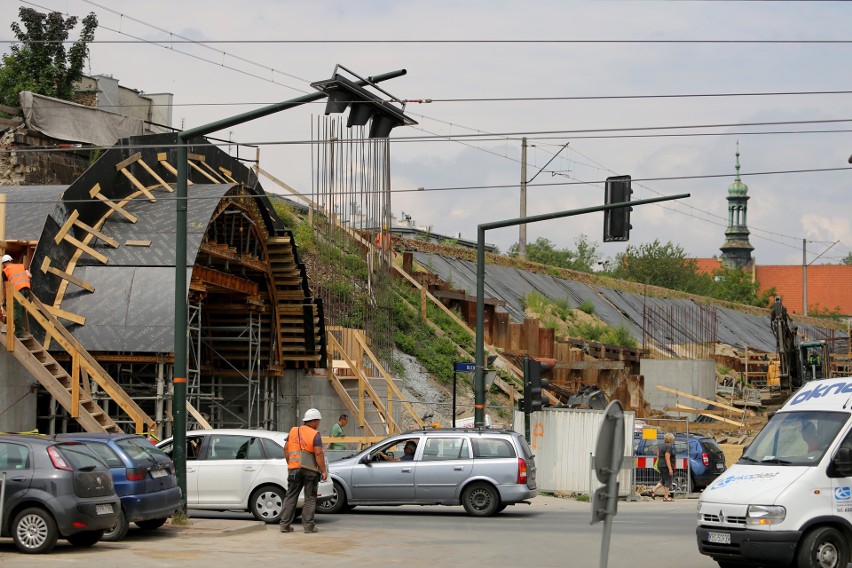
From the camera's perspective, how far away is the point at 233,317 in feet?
111

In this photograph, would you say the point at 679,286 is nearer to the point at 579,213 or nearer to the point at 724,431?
the point at 724,431

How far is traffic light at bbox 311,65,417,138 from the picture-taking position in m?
18.3

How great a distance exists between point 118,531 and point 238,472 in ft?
10.6

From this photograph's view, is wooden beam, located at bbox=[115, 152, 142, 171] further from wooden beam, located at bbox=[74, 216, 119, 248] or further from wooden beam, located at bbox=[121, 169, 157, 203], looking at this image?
wooden beam, located at bbox=[74, 216, 119, 248]

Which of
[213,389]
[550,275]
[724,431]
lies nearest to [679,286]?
[550,275]

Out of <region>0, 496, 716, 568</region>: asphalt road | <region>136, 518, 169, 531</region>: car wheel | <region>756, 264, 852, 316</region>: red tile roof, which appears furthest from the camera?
<region>756, 264, 852, 316</region>: red tile roof

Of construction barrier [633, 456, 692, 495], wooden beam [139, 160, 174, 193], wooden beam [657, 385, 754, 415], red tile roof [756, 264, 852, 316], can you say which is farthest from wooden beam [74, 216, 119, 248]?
red tile roof [756, 264, 852, 316]

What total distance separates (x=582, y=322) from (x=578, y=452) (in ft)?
93.6

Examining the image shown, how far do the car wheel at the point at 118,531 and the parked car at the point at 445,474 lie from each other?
535cm

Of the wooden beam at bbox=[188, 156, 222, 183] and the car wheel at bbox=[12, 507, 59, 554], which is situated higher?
the wooden beam at bbox=[188, 156, 222, 183]

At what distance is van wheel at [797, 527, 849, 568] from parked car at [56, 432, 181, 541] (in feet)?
27.8

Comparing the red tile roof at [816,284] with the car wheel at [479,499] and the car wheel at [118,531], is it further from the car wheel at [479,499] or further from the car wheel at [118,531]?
the car wheel at [118,531]

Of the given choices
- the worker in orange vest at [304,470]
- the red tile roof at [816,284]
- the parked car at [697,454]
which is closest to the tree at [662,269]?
the red tile roof at [816,284]

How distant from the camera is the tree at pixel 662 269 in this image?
99062mm
